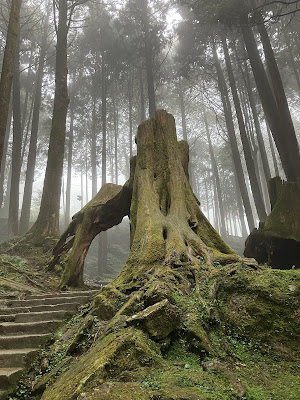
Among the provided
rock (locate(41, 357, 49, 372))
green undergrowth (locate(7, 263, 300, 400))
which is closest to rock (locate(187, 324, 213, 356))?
green undergrowth (locate(7, 263, 300, 400))

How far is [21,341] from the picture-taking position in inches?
129

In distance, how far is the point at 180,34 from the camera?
18234 millimetres

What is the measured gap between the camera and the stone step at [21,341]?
10.7 ft

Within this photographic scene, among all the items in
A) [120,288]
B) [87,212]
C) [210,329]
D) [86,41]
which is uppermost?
[86,41]

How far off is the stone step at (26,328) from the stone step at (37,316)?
0.29 metres

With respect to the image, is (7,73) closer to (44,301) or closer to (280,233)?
(44,301)

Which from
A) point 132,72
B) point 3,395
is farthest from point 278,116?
point 132,72

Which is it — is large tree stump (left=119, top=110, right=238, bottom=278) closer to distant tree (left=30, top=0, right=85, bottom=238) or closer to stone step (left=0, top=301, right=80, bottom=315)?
stone step (left=0, top=301, right=80, bottom=315)

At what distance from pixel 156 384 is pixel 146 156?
5.11 meters

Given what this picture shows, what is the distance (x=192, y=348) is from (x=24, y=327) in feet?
7.91

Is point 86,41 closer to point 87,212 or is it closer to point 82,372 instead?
point 87,212

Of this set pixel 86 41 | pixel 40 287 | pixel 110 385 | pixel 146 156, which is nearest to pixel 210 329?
pixel 110 385

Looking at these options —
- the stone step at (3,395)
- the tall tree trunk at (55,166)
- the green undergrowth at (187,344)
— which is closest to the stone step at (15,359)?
the green undergrowth at (187,344)

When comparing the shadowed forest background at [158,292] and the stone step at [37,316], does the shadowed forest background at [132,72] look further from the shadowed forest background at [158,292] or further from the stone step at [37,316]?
the stone step at [37,316]
